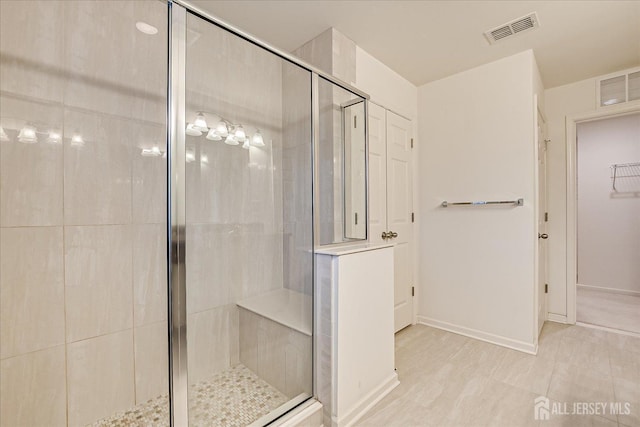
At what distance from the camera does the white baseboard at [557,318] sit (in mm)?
3008

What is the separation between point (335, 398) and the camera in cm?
154

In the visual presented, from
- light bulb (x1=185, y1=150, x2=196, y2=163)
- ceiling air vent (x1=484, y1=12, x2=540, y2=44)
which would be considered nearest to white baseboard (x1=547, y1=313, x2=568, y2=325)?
ceiling air vent (x1=484, y1=12, x2=540, y2=44)

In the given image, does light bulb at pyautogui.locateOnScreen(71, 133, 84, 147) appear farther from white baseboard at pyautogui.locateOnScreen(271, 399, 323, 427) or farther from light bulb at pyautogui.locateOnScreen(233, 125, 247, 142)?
white baseboard at pyautogui.locateOnScreen(271, 399, 323, 427)

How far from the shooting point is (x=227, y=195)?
4.86 ft

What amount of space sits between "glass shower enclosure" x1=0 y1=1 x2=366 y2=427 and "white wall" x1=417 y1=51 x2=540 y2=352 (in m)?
1.63

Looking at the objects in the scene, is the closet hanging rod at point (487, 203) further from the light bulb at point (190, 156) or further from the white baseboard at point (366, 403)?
the light bulb at point (190, 156)

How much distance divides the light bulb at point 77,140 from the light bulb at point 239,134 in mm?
740

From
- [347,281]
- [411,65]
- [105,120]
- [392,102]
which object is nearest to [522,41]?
[411,65]

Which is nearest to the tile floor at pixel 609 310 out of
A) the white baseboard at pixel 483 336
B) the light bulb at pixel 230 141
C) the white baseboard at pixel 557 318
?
the white baseboard at pixel 557 318

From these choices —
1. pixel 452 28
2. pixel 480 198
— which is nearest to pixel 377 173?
pixel 480 198

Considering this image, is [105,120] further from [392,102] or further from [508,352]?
[508,352]

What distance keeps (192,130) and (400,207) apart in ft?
6.87

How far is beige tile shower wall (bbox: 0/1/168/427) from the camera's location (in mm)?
1291

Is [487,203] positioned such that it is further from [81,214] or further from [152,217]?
[81,214]
